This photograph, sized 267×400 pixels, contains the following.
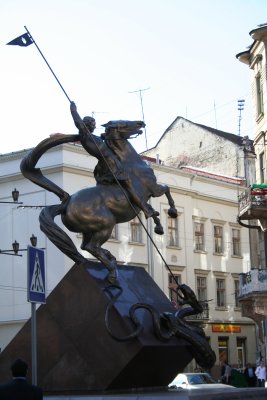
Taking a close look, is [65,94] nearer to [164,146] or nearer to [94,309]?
[94,309]

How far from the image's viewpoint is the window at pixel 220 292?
51.7m

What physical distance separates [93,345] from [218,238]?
43577 millimetres

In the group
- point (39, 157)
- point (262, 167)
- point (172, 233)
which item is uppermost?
point (262, 167)

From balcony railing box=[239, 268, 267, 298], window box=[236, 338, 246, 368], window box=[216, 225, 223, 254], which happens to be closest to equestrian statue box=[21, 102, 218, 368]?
balcony railing box=[239, 268, 267, 298]

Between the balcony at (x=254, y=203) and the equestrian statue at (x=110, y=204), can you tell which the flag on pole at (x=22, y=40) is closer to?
the equestrian statue at (x=110, y=204)

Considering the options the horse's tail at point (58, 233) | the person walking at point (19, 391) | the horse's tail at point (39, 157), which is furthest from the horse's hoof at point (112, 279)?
the person walking at point (19, 391)

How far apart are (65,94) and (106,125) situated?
66cm

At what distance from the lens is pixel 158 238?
160 feet

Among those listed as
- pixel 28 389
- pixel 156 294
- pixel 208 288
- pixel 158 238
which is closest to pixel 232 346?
pixel 208 288

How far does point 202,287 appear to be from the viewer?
167 feet

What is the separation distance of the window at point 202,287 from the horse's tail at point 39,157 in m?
39.6

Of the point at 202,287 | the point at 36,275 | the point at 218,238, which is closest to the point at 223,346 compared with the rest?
the point at 202,287

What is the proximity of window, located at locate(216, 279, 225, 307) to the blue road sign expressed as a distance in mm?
42983

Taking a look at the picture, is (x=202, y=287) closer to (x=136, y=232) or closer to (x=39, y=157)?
(x=136, y=232)
